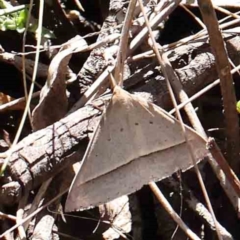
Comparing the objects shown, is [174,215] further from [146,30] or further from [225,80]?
[146,30]

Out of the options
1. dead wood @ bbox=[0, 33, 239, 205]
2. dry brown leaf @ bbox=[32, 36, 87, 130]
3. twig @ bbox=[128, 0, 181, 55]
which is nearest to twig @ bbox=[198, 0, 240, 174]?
dead wood @ bbox=[0, 33, 239, 205]

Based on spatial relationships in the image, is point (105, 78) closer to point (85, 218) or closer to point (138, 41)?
point (138, 41)

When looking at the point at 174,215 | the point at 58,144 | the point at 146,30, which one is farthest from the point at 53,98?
the point at 174,215

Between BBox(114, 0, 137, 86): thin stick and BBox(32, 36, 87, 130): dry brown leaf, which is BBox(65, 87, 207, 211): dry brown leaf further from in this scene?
BBox(32, 36, 87, 130): dry brown leaf

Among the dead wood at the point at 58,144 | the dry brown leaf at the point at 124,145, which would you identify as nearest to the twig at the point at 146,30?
the dead wood at the point at 58,144

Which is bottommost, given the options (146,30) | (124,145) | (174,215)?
(174,215)
